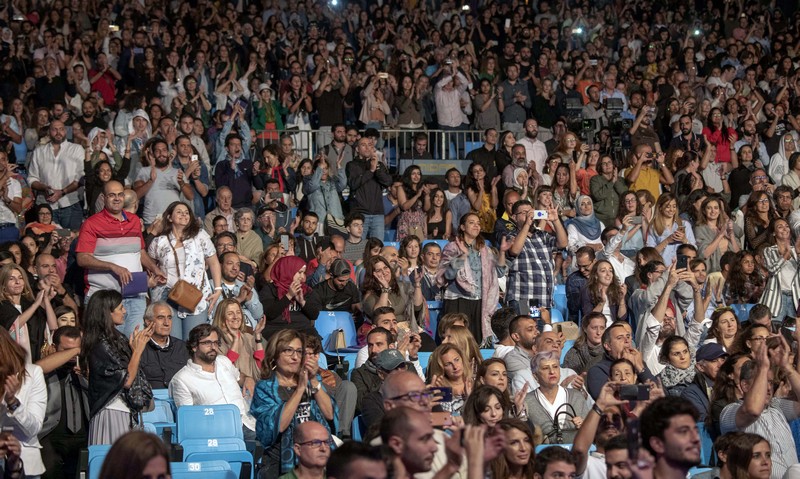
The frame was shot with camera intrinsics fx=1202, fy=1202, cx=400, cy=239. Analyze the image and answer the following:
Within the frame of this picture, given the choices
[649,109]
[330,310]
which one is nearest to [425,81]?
[649,109]

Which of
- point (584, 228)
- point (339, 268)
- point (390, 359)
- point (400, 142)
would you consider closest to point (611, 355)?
point (390, 359)

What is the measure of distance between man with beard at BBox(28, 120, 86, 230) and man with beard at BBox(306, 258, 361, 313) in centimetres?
344

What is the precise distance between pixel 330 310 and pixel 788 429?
4212 millimetres

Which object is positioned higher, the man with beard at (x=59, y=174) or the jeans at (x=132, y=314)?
the man with beard at (x=59, y=174)

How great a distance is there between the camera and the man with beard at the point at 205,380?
7.39 meters

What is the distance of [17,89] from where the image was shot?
1438 centimetres

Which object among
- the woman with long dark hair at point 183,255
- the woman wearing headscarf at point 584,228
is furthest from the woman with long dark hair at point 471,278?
the woman with long dark hair at point 183,255

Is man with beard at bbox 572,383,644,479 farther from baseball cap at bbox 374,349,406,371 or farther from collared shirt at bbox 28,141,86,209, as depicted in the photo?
collared shirt at bbox 28,141,86,209

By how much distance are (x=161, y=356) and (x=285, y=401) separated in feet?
6.53

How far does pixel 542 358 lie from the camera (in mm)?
7355

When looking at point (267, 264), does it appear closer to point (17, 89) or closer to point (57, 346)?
point (57, 346)

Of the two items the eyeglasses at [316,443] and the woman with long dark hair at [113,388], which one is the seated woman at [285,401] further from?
the woman with long dark hair at [113,388]

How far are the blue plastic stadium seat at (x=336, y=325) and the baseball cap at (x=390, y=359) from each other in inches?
92.3

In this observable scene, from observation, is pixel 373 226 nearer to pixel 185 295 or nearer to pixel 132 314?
pixel 185 295
